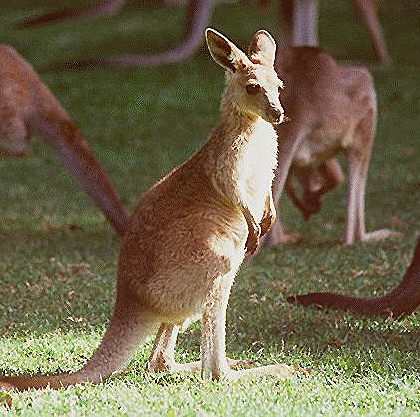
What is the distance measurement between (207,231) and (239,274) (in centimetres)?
203

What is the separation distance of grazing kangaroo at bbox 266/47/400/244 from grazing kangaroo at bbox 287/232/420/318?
1.39 m

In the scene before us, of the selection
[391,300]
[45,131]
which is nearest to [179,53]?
[45,131]

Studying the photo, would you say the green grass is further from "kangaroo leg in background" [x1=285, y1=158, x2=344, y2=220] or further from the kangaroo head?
the kangaroo head

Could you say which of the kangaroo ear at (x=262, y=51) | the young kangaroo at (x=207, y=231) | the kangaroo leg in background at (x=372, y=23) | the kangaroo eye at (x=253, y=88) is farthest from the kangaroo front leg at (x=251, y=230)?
the kangaroo leg in background at (x=372, y=23)

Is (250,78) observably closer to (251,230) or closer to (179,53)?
(251,230)

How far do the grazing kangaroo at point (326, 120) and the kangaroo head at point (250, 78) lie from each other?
222cm

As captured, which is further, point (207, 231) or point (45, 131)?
point (45, 131)

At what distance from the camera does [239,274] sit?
535 cm

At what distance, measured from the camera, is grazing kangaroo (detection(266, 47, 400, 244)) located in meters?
5.77

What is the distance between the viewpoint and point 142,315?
336cm

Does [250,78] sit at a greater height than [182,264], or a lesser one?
greater

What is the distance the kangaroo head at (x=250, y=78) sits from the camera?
10.9 feet

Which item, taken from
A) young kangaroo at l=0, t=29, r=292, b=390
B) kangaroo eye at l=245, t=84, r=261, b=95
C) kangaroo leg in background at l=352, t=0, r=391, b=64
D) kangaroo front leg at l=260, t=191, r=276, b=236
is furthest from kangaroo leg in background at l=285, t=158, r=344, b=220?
kangaroo leg in background at l=352, t=0, r=391, b=64

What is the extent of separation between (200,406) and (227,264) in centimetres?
43
